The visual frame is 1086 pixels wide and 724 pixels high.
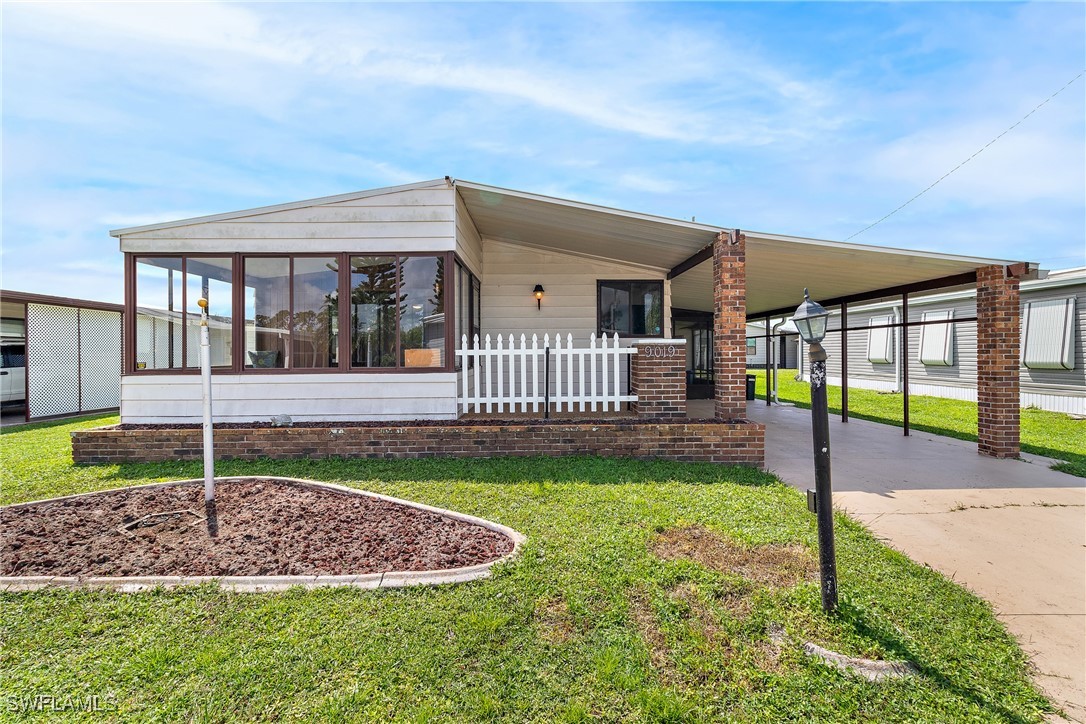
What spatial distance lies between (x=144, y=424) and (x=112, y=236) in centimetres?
252

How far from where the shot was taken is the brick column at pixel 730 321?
5770 mm

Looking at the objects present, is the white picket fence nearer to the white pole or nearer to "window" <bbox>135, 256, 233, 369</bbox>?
the white pole

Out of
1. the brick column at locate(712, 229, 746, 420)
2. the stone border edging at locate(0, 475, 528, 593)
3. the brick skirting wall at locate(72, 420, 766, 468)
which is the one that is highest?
the brick column at locate(712, 229, 746, 420)

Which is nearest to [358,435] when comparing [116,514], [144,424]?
[116,514]

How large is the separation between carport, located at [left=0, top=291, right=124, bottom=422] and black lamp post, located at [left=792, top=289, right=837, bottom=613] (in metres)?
13.8

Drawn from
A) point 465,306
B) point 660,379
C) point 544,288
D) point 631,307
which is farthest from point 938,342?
point 465,306

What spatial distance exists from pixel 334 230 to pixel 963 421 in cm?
1219

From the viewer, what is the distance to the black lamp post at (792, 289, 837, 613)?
2.52 m

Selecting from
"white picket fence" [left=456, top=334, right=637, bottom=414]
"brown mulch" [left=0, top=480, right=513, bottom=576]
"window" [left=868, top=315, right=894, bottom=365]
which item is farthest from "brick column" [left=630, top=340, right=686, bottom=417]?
"window" [left=868, top=315, right=894, bottom=365]

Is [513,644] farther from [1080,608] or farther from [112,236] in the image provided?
[112,236]

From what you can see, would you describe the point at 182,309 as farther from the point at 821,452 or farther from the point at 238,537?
the point at 821,452

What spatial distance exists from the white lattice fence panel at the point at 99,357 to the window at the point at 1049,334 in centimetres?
2097

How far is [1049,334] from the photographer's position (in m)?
10.8

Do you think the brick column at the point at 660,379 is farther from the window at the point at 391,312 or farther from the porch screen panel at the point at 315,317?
the porch screen panel at the point at 315,317
